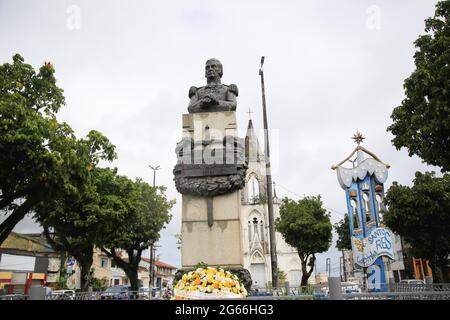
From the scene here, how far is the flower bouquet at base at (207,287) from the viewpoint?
14.6 feet

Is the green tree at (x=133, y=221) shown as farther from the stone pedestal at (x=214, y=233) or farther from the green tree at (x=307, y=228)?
the stone pedestal at (x=214, y=233)

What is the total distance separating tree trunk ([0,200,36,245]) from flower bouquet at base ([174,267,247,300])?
1120 cm

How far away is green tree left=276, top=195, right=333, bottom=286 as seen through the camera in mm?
28484

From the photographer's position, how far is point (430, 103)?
8.69m

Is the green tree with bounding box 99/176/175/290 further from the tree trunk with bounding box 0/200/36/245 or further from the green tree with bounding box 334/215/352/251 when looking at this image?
the green tree with bounding box 334/215/352/251

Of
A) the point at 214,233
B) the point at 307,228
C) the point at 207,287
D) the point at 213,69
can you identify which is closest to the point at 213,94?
the point at 213,69

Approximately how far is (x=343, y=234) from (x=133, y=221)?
71.9ft

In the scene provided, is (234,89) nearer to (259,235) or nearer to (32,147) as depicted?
(32,147)

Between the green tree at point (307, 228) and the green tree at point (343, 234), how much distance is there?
246 inches
